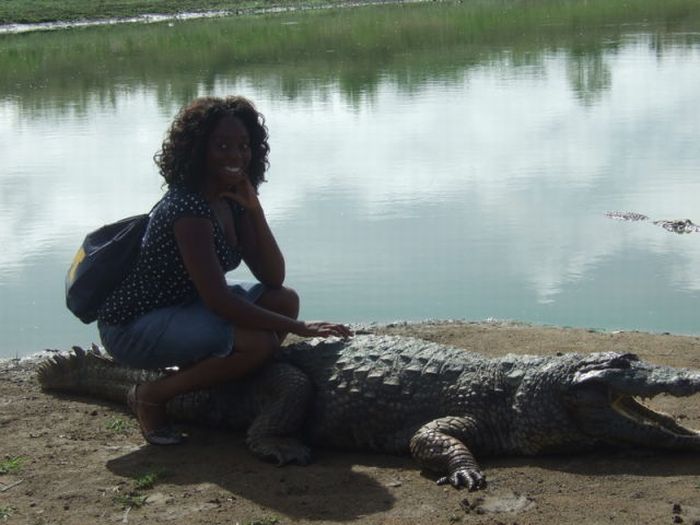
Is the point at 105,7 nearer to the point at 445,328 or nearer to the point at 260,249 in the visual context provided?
the point at 445,328

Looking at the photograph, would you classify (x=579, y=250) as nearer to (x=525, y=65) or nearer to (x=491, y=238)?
(x=491, y=238)

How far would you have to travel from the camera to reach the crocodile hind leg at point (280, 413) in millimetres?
4242

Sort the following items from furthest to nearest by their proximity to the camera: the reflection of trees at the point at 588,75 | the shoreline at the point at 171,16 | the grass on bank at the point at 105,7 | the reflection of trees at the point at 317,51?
the grass on bank at the point at 105,7
the shoreline at the point at 171,16
the reflection of trees at the point at 317,51
the reflection of trees at the point at 588,75

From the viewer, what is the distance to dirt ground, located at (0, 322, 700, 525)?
3588mm

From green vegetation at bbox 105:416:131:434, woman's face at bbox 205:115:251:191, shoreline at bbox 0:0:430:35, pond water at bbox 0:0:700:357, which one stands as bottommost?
pond water at bbox 0:0:700:357

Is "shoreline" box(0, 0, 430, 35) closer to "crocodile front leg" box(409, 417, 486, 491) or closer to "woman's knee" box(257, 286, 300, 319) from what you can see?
"woman's knee" box(257, 286, 300, 319)

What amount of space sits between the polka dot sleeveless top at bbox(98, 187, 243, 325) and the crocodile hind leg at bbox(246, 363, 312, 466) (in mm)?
436

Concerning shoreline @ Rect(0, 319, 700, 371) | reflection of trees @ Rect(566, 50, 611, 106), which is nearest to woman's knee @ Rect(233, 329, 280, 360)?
shoreline @ Rect(0, 319, 700, 371)

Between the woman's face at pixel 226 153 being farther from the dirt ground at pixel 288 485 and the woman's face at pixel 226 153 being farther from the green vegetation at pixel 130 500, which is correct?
the green vegetation at pixel 130 500

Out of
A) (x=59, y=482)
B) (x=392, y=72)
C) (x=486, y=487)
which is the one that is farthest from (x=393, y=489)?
(x=392, y=72)

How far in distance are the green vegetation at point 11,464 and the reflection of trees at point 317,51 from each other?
12.3 m

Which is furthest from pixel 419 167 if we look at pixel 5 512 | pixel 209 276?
pixel 5 512

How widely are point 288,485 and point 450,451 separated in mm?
550

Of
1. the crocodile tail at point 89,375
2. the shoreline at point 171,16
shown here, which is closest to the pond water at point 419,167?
the crocodile tail at point 89,375
